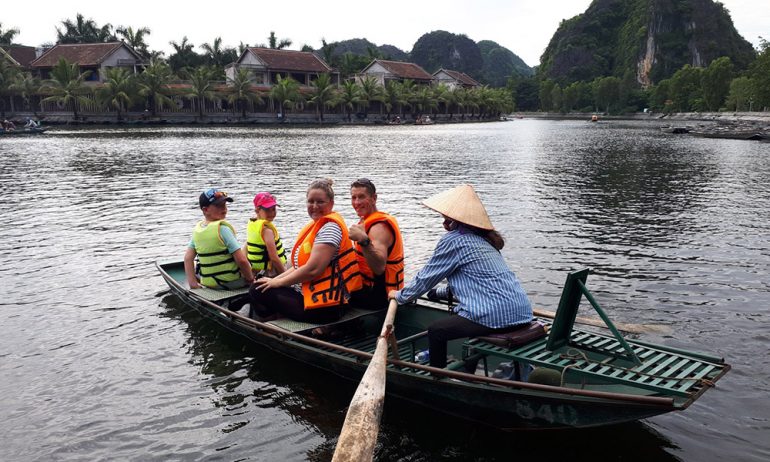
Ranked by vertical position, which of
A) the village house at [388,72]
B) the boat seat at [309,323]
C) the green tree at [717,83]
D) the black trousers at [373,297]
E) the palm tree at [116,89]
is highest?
the village house at [388,72]

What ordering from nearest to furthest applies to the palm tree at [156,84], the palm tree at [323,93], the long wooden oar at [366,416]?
the long wooden oar at [366,416] < the palm tree at [156,84] < the palm tree at [323,93]

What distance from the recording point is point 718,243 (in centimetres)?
1562

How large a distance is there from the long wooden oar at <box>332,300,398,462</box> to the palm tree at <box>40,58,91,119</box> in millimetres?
82925

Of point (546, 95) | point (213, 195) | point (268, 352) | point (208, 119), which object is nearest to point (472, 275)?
point (268, 352)

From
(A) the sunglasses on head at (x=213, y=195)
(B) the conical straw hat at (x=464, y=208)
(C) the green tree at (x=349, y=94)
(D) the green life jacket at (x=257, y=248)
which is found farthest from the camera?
(C) the green tree at (x=349, y=94)

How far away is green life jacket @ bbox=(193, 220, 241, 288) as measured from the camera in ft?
30.1

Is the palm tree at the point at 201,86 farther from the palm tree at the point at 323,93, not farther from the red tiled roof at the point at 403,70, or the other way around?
the red tiled roof at the point at 403,70

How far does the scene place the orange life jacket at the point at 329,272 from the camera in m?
7.47

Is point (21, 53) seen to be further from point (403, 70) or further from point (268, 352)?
point (268, 352)

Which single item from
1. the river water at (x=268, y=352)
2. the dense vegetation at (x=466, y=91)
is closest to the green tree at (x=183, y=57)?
the dense vegetation at (x=466, y=91)

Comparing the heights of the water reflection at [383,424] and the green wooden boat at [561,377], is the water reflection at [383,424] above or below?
below

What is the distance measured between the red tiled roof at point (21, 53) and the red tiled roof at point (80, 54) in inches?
245

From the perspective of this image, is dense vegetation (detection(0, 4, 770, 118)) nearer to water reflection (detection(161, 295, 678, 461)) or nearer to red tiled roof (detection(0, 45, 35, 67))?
red tiled roof (detection(0, 45, 35, 67))

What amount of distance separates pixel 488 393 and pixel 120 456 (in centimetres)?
414
